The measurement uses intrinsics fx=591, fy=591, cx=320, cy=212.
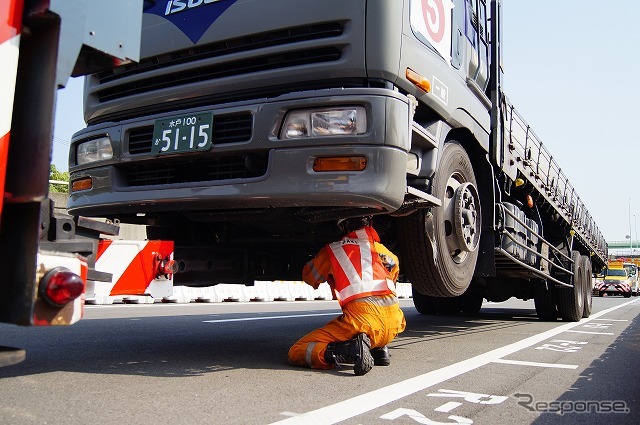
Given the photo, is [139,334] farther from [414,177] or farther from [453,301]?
[453,301]

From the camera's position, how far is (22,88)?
1837 mm

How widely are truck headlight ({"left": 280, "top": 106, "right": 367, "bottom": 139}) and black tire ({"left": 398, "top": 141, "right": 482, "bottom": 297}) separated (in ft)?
3.43

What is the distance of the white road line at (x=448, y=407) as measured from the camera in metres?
2.96

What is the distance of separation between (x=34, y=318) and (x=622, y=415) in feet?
9.34

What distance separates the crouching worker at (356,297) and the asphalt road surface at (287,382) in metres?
0.15

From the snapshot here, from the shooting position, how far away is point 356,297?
→ 400 cm

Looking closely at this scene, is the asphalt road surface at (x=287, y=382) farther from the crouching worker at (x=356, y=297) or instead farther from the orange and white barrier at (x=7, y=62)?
the orange and white barrier at (x=7, y=62)

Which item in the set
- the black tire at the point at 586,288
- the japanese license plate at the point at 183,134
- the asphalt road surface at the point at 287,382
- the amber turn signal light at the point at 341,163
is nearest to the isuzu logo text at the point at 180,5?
the japanese license plate at the point at 183,134

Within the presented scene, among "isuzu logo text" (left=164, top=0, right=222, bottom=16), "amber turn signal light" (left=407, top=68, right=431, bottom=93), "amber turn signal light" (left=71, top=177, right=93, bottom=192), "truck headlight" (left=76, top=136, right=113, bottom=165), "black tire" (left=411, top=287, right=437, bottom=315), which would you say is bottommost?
"black tire" (left=411, top=287, right=437, bottom=315)

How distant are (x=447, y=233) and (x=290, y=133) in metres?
1.71

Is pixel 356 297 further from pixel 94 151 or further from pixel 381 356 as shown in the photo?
pixel 94 151

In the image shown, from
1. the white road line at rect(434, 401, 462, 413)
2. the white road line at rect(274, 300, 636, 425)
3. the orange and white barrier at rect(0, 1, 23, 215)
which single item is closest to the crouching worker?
the white road line at rect(274, 300, 636, 425)

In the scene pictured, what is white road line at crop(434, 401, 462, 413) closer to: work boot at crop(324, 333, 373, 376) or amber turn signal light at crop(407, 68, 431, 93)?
work boot at crop(324, 333, 373, 376)

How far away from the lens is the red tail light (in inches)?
72.7
